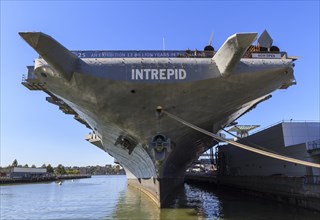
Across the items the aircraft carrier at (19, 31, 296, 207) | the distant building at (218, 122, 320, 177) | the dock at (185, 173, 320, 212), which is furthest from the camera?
the distant building at (218, 122, 320, 177)

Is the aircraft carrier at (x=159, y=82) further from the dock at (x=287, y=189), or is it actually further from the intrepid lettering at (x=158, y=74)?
the dock at (x=287, y=189)

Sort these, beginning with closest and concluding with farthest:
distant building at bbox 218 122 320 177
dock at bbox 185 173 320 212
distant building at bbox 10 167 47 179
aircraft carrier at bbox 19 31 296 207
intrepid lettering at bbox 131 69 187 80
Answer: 1. aircraft carrier at bbox 19 31 296 207
2. intrepid lettering at bbox 131 69 187 80
3. dock at bbox 185 173 320 212
4. distant building at bbox 218 122 320 177
5. distant building at bbox 10 167 47 179

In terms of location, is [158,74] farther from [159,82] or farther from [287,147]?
[287,147]

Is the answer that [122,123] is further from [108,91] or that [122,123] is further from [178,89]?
[178,89]

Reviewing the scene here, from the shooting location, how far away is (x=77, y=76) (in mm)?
11438

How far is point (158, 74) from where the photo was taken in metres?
11.9

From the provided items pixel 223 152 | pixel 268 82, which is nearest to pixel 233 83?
pixel 268 82

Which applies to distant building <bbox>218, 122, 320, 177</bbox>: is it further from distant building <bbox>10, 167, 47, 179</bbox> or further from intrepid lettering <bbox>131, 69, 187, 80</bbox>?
distant building <bbox>10, 167, 47, 179</bbox>

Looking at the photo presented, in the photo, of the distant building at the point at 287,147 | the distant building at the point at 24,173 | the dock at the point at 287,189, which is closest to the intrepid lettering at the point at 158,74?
the distant building at the point at 287,147

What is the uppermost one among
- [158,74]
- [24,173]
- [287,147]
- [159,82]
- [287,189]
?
[158,74]

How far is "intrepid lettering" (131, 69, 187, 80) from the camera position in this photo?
38.7 feet

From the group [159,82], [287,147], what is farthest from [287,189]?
[159,82]

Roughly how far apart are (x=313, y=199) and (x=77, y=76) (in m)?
12.6

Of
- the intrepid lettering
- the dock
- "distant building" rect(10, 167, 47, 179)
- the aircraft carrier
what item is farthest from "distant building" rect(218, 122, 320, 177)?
"distant building" rect(10, 167, 47, 179)
